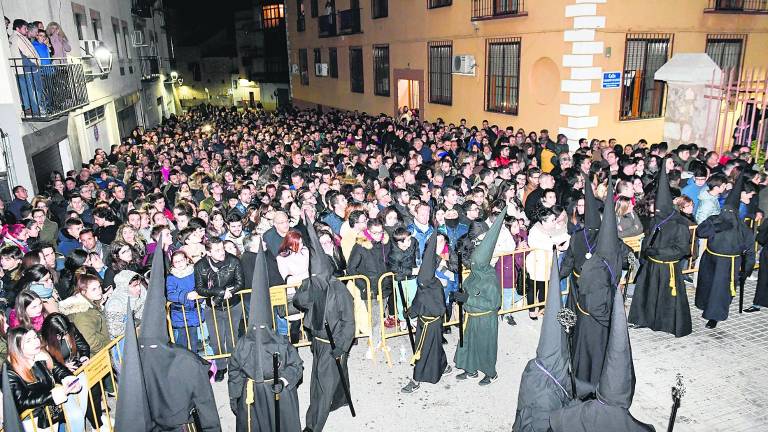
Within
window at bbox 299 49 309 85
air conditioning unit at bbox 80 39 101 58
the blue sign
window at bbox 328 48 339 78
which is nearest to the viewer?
the blue sign

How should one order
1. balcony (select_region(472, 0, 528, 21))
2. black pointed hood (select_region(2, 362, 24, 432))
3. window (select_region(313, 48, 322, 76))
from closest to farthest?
black pointed hood (select_region(2, 362, 24, 432)), balcony (select_region(472, 0, 528, 21)), window (select_region(313, 48, 322, 76))

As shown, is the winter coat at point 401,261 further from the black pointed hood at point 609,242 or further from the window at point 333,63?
the window at point 333,63

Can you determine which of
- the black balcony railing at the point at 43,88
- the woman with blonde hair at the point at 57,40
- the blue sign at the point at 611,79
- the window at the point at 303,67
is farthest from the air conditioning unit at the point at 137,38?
the blue sign at the point at 611,79

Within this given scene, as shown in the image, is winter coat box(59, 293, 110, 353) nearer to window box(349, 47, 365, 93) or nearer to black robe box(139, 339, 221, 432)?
black robe box(139, 339, 221, 432)

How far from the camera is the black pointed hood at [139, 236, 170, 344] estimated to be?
14.7 ft

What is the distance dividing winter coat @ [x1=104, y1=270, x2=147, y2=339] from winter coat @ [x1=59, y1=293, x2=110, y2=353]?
28 cm

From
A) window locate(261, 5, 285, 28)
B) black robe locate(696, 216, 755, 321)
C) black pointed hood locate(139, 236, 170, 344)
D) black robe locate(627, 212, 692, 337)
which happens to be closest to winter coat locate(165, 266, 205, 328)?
black pointed hood locate(139, 236, 170, 344)

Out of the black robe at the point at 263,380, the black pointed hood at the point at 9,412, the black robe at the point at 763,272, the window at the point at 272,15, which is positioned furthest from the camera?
the window at the point at 272,15

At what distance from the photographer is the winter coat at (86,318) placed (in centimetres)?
575

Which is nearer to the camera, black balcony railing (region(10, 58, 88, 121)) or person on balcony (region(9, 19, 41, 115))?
person on balcony (region(9, 19, 41, 115))

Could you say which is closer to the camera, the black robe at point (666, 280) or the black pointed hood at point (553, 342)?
the black pointed hood at point (553, 342)

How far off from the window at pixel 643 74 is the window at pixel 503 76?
308 centimetres

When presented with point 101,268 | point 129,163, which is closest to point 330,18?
point 129,163

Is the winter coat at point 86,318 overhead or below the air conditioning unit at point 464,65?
below
